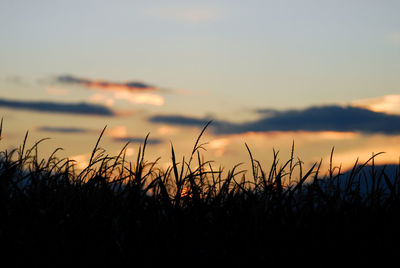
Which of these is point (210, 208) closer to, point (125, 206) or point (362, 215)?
point (125, 206)

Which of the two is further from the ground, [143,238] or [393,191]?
[393,191]

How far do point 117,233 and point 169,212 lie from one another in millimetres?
441

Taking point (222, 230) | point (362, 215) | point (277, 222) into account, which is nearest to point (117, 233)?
point (222, 230)

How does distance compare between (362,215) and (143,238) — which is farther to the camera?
(362,215)

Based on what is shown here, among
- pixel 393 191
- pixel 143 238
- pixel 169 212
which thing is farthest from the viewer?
pixel 393 191

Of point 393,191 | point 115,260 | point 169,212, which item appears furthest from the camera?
point 393,191

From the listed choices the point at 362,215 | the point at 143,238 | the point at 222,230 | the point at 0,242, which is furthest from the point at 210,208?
the point at 0,242

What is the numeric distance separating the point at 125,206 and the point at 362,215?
5.37ft

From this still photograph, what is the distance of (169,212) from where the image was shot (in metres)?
3.29

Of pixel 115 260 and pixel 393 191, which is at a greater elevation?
pixel 393 191

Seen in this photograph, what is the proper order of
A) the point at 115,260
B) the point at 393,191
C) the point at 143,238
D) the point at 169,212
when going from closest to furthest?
the point at 115,260 → the point at 143,238 → the point at 169,212 → the point at 393,191

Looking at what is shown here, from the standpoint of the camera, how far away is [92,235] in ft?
10.0

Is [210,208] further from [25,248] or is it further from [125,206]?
[25,248]

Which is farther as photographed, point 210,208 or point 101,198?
point 101,198
